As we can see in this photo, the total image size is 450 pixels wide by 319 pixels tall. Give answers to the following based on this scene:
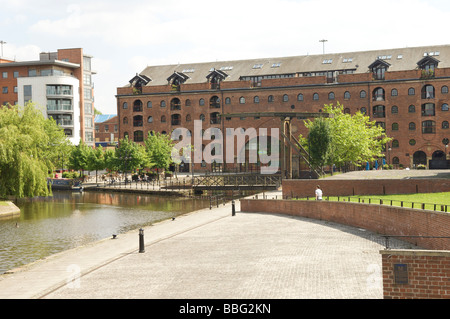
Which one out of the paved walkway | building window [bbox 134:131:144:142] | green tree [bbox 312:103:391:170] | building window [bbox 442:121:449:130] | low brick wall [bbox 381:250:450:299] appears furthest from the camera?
building window [bbox 134:131:144:142]

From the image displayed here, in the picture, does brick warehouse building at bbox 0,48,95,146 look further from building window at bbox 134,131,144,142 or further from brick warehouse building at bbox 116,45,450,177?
building window at bbox 134,131,144,142

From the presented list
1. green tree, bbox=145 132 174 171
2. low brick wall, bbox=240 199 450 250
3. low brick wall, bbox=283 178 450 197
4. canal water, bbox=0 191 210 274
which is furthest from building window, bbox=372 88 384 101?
low brick wall, bbox=240 199 450 250

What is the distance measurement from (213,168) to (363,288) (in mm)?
58394

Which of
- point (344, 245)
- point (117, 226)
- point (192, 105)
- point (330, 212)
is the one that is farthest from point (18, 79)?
point (344, 245)

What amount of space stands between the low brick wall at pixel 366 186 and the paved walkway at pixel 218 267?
626 centimetres

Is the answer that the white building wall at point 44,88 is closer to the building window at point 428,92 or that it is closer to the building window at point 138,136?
the building window at point 138,136

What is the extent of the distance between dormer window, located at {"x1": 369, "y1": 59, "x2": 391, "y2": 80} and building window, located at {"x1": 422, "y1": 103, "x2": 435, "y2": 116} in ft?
19.8

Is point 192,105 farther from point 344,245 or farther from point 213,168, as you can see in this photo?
point 344,245

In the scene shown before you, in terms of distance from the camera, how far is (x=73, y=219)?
35.1 m

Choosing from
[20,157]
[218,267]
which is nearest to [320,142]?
[20,157]

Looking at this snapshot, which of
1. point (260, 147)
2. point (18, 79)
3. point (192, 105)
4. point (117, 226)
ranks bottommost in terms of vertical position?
point (117, 226)

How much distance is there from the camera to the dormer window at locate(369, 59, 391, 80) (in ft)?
209

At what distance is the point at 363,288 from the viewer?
41.3 feet

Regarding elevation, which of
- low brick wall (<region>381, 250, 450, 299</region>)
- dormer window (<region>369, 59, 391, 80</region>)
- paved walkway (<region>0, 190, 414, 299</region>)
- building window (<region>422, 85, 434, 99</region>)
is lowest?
paved walkway (<region>0, 190, 414, 299</region>)
